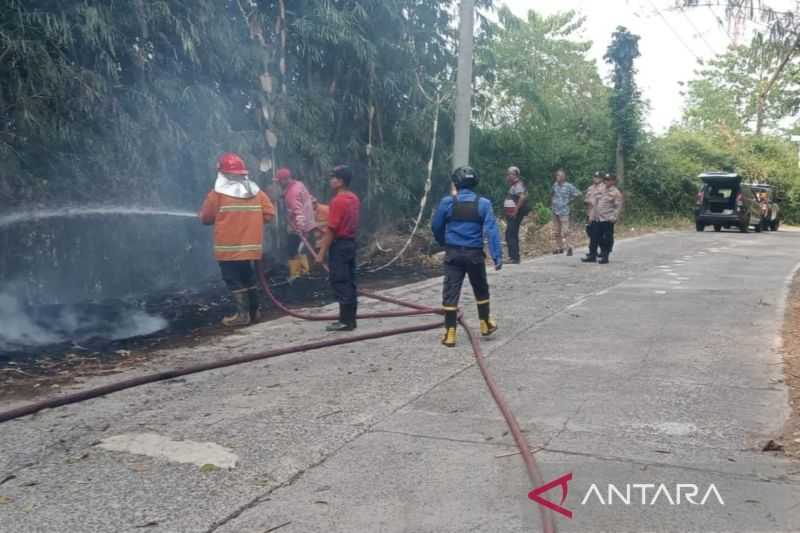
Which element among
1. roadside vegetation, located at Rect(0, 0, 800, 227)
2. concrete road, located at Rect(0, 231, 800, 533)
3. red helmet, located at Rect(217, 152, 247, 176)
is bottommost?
concrete road, located at Rect(0, 231, 800, 533)

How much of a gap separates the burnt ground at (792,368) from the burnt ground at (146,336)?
490cm

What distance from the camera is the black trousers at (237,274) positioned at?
28.4ft

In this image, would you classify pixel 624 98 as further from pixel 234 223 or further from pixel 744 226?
pixel 234 223

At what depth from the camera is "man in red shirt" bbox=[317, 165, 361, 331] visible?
26.2 feet

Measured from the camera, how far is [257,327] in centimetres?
866

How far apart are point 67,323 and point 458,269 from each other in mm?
4648

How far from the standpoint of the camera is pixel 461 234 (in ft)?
24.1

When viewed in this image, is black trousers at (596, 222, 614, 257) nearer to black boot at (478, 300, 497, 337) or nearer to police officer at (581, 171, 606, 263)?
police officer at (581, 171, 606, 263)

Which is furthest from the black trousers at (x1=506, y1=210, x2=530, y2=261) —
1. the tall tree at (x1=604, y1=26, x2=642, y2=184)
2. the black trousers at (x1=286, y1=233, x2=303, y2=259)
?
the tall tree at (x1=604, y1=26, x2=642, y2=184)

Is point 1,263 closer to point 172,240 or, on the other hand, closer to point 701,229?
point 172,240

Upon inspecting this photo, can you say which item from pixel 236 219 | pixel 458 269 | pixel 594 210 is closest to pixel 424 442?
pixel 458 269

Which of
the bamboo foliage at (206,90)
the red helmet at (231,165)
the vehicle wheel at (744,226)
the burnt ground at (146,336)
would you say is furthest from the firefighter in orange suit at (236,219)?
the vehicle wheel at (744,226)

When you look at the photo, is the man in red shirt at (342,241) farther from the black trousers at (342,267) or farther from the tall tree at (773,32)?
the tall tree at (773,32)

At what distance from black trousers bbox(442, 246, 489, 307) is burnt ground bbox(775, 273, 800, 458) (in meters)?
2.61
